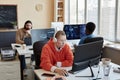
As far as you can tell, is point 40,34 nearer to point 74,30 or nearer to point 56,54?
point 74,30

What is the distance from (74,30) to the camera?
447cm

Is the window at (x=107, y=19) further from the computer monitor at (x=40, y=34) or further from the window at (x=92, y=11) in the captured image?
the computer monitor at (x=40, y=34)

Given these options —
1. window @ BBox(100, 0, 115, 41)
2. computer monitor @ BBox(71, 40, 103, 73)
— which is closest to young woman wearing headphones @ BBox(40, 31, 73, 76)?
computer monitor @ BBox(71, 40, 103, 73)

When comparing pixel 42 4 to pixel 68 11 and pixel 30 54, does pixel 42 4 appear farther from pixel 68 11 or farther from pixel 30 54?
pixel 30 54

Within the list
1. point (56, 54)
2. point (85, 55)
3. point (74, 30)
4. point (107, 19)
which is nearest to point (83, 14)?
point (107, 19)

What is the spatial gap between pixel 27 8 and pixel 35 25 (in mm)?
630

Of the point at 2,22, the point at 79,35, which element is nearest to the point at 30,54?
the point at 79,35

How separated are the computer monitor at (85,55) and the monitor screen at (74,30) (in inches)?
79.8

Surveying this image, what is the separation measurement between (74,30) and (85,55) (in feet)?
7.40

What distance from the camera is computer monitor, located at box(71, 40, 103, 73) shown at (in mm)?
2160

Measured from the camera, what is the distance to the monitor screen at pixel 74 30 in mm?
4418

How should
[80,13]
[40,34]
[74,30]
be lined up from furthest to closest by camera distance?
1. [80,13]
2. [74,30]
3. [40,34]

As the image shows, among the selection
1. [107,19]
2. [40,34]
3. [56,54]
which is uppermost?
[107,19]

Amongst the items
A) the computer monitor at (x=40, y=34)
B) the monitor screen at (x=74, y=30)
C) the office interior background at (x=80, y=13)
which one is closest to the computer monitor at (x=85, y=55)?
the computer monitor at (x=40, y=34)
